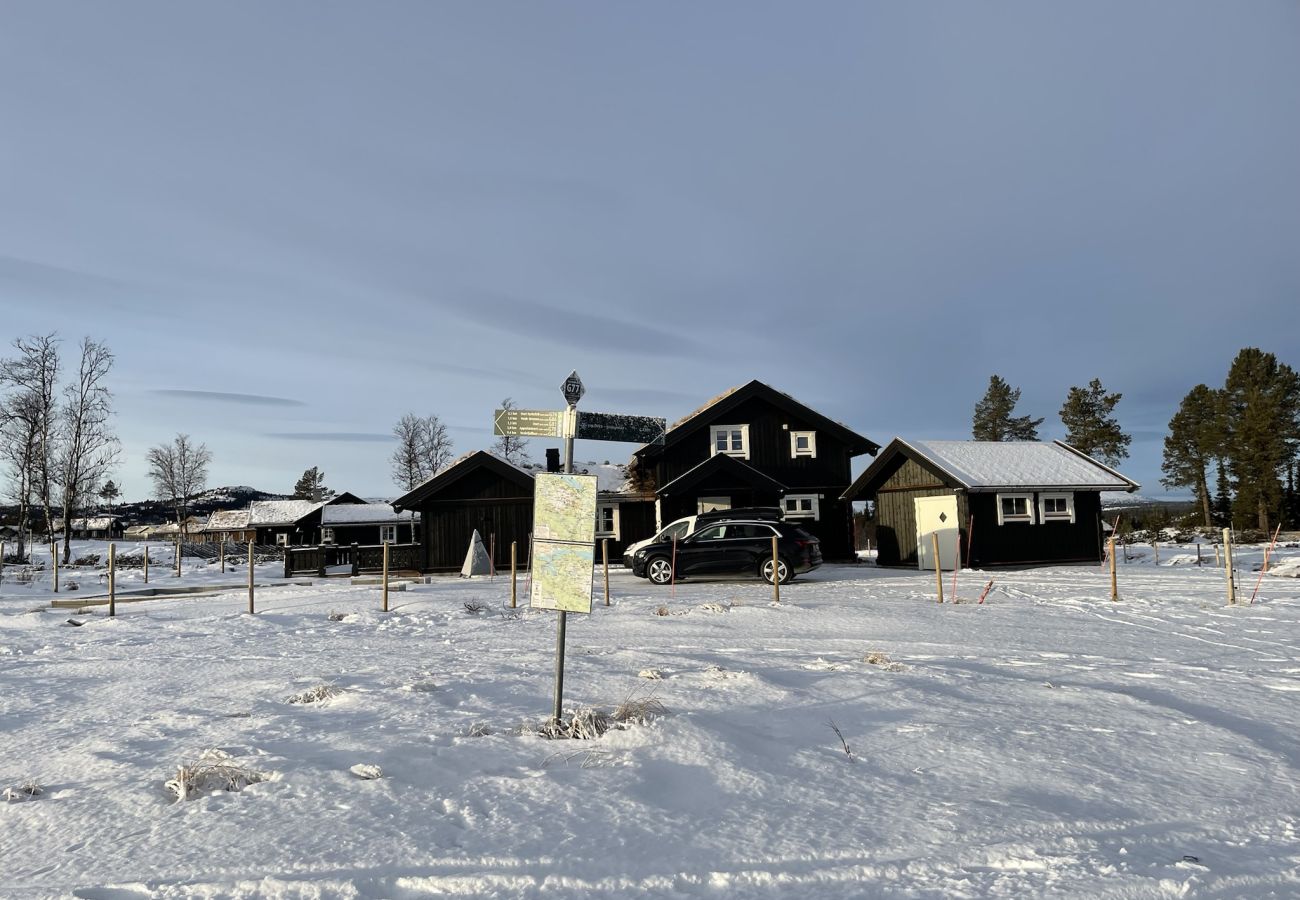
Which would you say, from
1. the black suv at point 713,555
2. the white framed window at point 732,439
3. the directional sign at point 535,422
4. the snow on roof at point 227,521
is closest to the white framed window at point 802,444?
the white framed window at point 732,439

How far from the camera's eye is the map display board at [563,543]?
4.95 meters

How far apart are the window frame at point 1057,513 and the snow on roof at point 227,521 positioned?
66.2 meters

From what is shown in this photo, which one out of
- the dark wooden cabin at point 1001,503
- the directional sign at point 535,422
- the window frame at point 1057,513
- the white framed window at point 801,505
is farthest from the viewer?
the white framed window at point 801,505

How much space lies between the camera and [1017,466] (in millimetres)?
23562

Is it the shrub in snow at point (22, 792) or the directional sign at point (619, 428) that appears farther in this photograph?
the directional sign at point (619, 428)

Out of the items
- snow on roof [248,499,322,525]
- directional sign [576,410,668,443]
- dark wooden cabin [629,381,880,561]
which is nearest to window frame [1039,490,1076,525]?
dark wooden cabin [629,381,880,561]

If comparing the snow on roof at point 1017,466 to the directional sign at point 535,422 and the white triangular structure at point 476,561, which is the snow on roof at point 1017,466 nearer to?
the white triangular structure at point 476,561

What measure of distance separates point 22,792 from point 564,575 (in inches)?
119

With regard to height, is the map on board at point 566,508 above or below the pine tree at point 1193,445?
below

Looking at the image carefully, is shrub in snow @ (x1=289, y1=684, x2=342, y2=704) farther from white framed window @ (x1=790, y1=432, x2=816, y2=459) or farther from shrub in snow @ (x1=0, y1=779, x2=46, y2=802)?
white framed window @ (x1=790, y1=432, x2=816, y2=459)

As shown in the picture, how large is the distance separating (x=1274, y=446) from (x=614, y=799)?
58887 mm

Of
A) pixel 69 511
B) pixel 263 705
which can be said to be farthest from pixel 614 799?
pixel 69 511

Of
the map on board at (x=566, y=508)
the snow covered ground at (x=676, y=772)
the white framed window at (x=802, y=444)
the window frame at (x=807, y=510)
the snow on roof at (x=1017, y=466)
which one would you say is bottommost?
the snow covered ground at (x=676, y=772)

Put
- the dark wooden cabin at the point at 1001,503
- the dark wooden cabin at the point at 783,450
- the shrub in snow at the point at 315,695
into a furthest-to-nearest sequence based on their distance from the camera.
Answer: the dark wooden cabin at the point at 783,450 → the dark wooden cabin at the point at 1001,503 → the shrub in snow at the point at 315,695
